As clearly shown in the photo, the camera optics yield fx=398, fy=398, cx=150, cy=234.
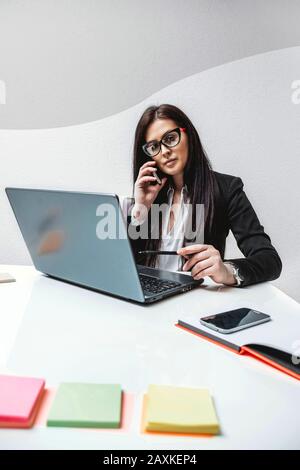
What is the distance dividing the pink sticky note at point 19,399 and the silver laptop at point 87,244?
1.15ft

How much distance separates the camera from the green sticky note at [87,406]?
465 mm

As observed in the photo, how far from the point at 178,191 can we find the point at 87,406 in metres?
1.45

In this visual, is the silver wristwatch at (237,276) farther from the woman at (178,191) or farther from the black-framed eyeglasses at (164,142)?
the black-framed eyeglasses at (164,142)

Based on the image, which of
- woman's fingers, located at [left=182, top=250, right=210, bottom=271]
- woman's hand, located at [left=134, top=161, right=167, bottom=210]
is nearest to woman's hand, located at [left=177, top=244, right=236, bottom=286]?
woman's fingers, located at [left=182, top=250, right=210, bottom=271]

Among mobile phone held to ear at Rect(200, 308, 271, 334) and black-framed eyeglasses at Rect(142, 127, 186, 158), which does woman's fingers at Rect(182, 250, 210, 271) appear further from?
black-framed eyeglasses at Rect(142, 127, 186, 158)

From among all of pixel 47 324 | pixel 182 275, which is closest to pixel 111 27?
pixel 182 275

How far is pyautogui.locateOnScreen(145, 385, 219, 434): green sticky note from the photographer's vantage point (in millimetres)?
461

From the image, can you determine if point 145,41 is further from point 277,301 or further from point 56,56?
point 277,301

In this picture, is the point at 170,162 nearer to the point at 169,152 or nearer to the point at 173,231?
the point at 169,152

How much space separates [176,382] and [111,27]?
199cm

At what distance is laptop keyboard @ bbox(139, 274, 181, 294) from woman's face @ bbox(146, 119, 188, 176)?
817 millimetres

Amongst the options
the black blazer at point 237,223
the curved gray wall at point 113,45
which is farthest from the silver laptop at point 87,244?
the curved gray wall at point 113,45

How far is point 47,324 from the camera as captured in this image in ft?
2.63

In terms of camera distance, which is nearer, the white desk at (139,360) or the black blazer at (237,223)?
the white desk at (139,360)
